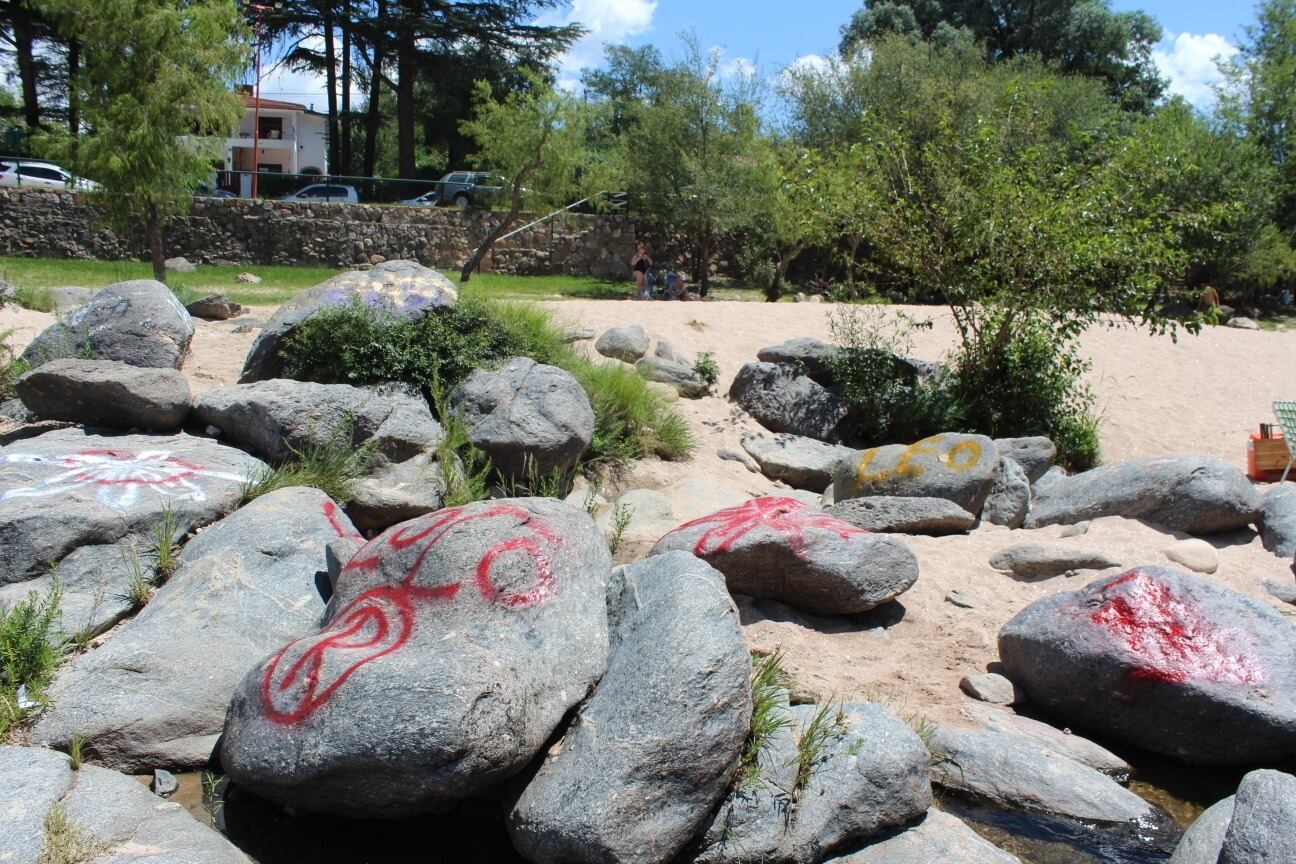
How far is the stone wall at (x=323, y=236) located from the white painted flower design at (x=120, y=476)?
15.6 meters

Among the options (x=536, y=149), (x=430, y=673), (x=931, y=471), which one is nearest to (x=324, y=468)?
(x=430, y=673)

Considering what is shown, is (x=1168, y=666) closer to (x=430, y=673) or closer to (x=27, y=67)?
(x=430, y=673)

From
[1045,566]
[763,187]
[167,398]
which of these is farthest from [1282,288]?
[167,398]

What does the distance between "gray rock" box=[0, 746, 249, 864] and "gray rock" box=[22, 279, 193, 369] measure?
4641mm

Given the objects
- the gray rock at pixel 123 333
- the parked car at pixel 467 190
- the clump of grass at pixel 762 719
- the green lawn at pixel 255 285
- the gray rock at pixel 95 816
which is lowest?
the gray rock at pixel 95 816

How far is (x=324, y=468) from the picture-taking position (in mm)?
7363

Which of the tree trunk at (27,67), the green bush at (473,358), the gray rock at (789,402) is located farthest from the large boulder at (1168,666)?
the tree trunk at (27,67)

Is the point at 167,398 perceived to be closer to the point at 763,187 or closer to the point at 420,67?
the point at 763,187

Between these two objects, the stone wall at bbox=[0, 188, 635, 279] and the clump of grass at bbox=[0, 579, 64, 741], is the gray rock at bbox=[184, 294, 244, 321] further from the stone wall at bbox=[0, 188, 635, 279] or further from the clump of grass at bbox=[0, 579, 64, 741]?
the stone wall at bbox=[0, 188, 635, 279]

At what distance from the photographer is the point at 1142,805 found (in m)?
5.11

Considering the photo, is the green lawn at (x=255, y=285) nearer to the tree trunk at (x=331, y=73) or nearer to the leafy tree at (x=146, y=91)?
the leafy tree at (x=146, y=91)

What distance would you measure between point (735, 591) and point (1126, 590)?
221cm

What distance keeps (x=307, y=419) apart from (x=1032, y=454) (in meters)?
6.63

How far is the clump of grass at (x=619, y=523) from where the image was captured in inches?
Answer: 287
